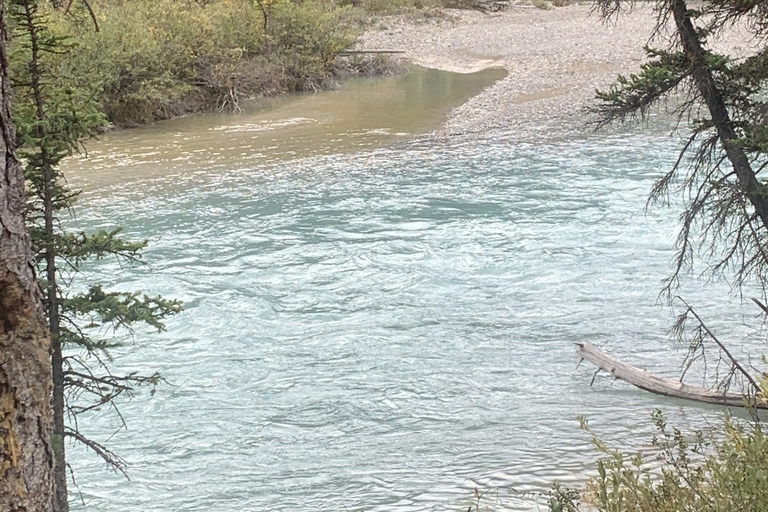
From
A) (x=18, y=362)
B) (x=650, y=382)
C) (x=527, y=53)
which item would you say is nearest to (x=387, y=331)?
(x=650, y=382)

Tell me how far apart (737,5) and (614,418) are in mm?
3834

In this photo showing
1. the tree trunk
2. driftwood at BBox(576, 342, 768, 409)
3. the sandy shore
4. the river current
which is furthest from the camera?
the sandy shore

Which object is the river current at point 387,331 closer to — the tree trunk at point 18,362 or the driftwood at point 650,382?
the driftwood at point 650,382

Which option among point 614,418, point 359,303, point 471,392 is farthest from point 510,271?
point 614,418

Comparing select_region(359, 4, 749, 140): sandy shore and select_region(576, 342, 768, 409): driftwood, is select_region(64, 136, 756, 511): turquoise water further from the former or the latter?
select_region(359, 4, 749, 140): sandy shore

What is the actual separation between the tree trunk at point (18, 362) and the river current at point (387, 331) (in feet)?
15.4

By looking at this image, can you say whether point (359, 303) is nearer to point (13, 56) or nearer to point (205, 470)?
point (205, 470)

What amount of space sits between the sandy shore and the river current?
4.80 m

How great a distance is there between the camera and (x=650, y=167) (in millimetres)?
17141

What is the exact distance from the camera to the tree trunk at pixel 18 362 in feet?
7.77

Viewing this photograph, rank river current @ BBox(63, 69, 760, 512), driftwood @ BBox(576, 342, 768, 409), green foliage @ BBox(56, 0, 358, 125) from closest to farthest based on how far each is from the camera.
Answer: river current @ BBox(63, 69, 760, 512) < driftwood @ BBox(576, 342, 768, 409) < green foliage @ BBox(56, 0, 358, 125)

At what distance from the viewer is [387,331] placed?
1066 centimetres

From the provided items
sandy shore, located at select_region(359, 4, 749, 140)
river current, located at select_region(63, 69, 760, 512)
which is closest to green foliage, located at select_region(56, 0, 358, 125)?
sandy shore, located at select_region(359, 4, 749, 140)

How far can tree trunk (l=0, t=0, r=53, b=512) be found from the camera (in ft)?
7.77
